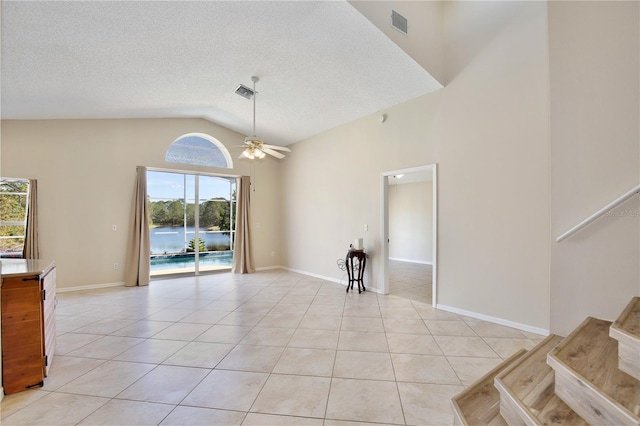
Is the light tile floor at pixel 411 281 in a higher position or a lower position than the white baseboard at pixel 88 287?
lower

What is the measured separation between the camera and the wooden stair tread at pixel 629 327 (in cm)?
158

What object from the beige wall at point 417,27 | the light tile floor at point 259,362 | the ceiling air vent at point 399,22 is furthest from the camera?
the ceiling air vent at point 399,22

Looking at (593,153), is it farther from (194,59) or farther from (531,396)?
(194,59)

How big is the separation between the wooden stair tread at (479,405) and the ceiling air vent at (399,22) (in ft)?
12.7

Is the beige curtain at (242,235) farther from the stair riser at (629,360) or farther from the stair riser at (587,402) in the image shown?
the stair riser at (629,360)

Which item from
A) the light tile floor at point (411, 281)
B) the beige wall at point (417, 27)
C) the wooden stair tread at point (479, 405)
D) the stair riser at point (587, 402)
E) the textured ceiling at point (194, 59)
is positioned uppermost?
the beige wall at point (417, 27)

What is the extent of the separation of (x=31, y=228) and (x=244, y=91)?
450 centimetres

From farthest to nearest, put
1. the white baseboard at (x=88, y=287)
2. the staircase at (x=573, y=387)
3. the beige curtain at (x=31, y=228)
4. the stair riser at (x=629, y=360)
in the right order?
the white baseboard at (x=88, y=287) → the beige curtain at (x=31, y=228) → the stair riser at (x=629, y=360) → the staircase at (x=573, y=387)

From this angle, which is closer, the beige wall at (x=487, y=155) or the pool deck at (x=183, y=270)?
the beige wall at (x=487, y=155)

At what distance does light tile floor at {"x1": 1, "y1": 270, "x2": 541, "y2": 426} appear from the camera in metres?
1.93

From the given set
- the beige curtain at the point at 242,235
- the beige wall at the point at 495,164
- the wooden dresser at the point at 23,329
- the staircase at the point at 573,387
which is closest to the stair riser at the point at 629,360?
the staircase at the point at 573,387

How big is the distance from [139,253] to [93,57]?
3.81 meters

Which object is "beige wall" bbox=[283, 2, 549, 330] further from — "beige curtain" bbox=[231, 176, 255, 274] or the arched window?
the arched window

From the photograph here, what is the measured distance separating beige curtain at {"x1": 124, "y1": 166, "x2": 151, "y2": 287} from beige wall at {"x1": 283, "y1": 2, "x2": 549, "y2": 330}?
15.6 ft
